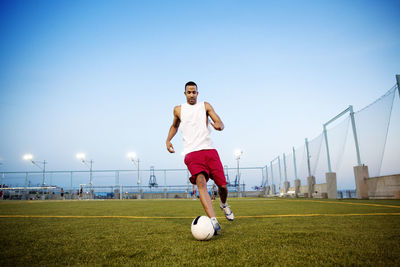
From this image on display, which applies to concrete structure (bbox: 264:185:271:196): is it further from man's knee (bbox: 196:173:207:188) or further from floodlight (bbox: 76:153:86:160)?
man's knee (bbox: 196:173:207:188)

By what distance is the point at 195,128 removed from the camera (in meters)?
3.38

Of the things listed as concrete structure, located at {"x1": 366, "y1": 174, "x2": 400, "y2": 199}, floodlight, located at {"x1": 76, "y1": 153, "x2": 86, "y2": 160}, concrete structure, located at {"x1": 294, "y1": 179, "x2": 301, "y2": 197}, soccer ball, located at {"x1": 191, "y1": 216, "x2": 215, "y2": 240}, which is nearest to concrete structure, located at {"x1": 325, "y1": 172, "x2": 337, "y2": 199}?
concrete structure, located at {"x1": 366, "y1": 174, "x2": 400, "y2": 199}

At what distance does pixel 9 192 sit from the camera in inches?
1462

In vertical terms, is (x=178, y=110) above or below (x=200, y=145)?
above

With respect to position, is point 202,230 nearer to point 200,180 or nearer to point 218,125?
point 200,180

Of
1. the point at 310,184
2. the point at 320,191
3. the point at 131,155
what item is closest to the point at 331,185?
the point at 320,191

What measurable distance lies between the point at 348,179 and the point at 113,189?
1258 inches

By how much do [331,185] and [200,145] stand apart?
44.2ft

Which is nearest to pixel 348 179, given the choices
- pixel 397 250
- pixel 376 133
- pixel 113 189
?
pixel 376 133

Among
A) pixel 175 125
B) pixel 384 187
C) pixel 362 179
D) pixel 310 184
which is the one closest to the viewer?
pixel 175 125

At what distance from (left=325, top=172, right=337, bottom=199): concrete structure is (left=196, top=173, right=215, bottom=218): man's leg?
13.4 m

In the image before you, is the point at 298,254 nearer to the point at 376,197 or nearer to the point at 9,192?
the point at 376,197

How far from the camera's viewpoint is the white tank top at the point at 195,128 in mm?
3301

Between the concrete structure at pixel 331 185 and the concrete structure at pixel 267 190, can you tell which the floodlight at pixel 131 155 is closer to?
the concrete structure at pixel 267 190
